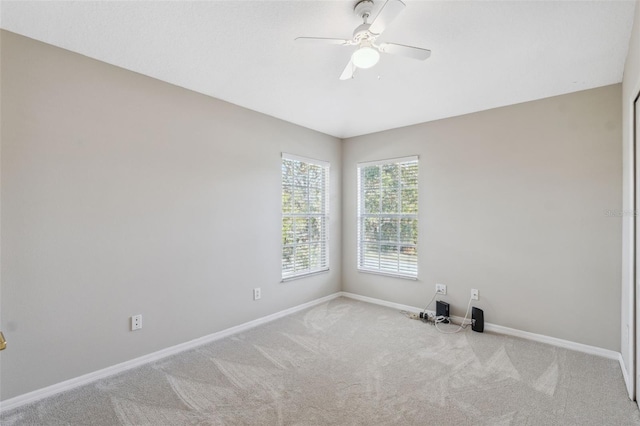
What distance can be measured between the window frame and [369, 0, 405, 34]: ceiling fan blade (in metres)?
2.37

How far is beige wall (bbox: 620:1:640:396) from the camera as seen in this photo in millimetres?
2087

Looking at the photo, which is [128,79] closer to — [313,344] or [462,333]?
[313,344]

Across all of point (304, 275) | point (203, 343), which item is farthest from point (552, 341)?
point (203, 343)

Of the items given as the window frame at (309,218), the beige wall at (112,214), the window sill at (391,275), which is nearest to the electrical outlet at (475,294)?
the window sill at (391,275)

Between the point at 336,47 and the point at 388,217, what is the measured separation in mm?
2599

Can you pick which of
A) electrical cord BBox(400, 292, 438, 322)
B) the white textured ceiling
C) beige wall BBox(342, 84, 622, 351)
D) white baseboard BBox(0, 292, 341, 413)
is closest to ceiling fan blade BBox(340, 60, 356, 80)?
the white textured ceiling

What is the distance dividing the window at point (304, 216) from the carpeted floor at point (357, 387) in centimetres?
114

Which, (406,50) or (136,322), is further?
(136,322)

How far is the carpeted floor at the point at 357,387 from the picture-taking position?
203 cm

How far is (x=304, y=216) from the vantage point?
4.34 metres

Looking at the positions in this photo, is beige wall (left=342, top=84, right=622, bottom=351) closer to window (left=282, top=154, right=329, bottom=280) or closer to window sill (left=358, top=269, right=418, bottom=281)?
window sill (left=358, top=269, right=418, bottom=281)

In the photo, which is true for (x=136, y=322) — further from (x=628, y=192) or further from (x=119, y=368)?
(x=628, y=192)

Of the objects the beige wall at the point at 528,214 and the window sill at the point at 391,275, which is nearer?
the beige wall at the point at 528,214

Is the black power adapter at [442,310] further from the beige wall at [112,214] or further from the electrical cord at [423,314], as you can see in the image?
the beige wall at [112,214]
